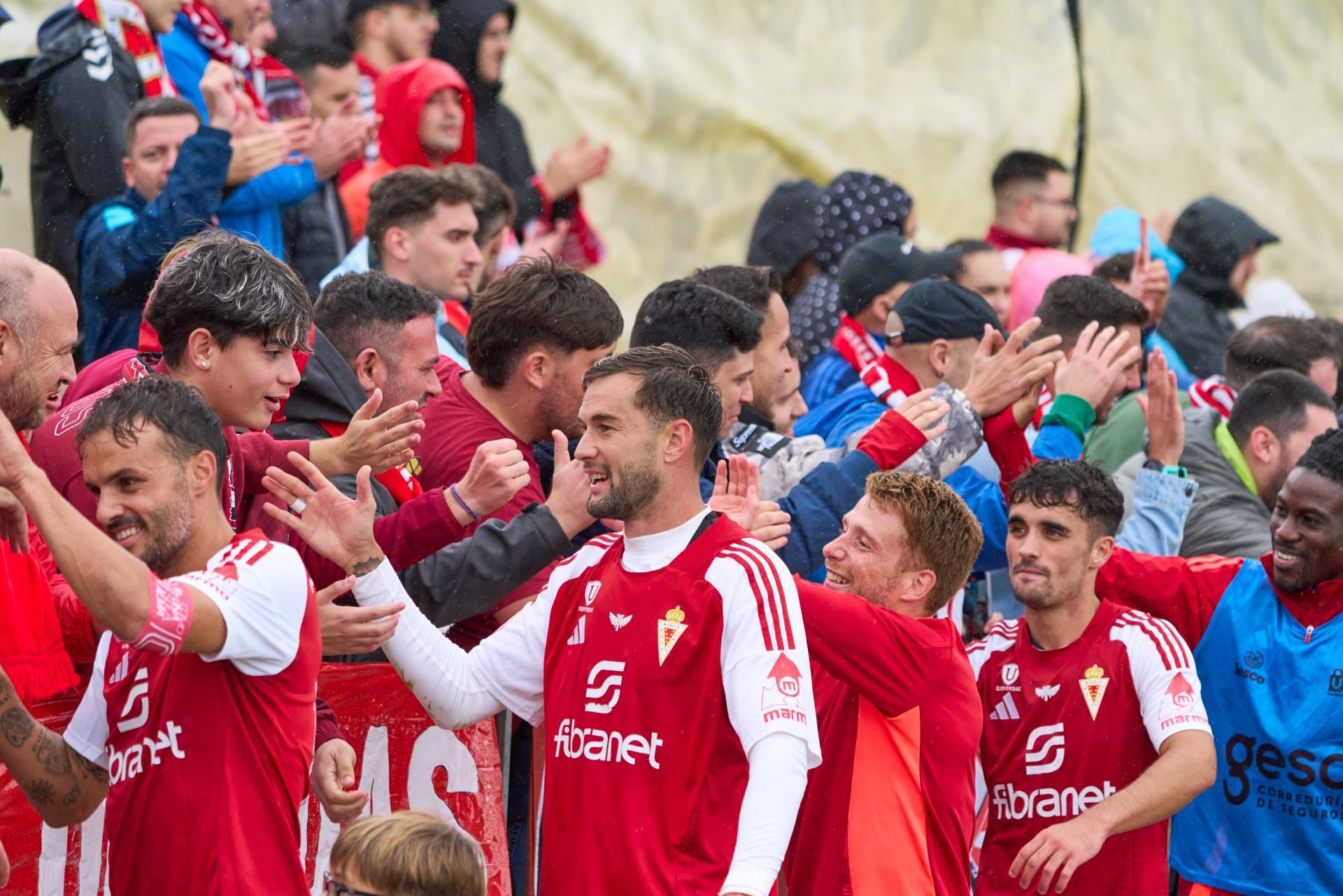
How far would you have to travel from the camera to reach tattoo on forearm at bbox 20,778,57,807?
13.2 ft

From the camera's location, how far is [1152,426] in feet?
21.4

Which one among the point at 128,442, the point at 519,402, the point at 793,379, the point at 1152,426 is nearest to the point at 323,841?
the point at 519,402

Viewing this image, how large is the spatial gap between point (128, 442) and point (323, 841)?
196 centimetres

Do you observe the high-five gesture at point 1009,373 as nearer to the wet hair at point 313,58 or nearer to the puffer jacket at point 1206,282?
the puffer jacket at point 1206,282

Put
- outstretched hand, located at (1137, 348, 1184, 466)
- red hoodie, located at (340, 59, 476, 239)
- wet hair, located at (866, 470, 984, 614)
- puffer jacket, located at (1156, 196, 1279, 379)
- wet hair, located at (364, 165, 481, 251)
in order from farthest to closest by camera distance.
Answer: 1. puffer jacket, located at (1156, 196, 1279, 379)
2. red hoodie, located at (340, 59, 476, 239)
3. wet hair, located at (364, 165, 481, 251)
4. outstretched hand, located at (1137, 348, 1184, 466)
5. wet hair, located at (866, 470, 984, 614)

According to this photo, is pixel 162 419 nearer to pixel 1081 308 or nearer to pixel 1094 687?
pixel 1094 687

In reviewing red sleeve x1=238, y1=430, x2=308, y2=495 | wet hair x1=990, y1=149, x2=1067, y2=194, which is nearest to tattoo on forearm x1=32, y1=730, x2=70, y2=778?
red sleeve x1=238, y1=430, x2=308, y2=495

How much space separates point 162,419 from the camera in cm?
388

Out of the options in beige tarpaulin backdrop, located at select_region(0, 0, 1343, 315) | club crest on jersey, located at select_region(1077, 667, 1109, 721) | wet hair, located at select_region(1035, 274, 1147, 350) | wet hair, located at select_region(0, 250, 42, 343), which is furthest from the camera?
beige tarpaulin backdrop, located at select_region(0, 0, 1343, 315)

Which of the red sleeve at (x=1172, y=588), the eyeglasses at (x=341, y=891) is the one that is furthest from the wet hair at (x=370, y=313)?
the red sleeve at (x=1172, y=588)

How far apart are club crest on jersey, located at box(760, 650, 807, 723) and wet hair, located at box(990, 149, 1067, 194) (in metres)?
7.58

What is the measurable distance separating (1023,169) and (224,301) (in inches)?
299

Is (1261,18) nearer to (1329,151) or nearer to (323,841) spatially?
(1329,151)

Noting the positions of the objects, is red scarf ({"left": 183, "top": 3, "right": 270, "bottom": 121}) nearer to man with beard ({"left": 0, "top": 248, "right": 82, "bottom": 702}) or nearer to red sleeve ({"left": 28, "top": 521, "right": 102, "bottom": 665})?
man with beard ({"left": 0, "top": 248, "right": 82, "bottom": 702})
